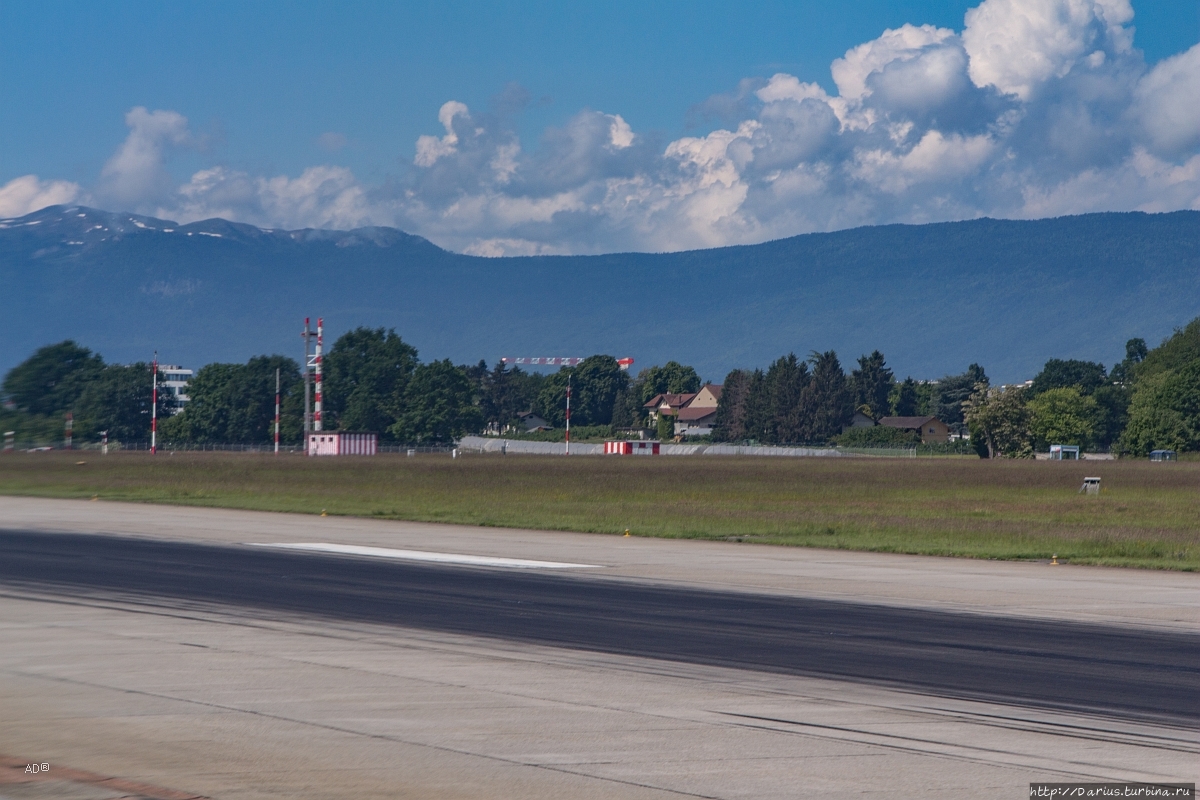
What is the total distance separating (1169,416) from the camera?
132 metres

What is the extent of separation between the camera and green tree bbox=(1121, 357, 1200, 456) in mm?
130125

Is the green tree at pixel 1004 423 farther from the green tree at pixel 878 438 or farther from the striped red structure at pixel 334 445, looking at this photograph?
the striped red structure at pixel 334 445

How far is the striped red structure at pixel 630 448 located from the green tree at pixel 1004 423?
112ft

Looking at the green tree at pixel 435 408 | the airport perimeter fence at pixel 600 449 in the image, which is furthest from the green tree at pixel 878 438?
the green tree at pixel 435 408

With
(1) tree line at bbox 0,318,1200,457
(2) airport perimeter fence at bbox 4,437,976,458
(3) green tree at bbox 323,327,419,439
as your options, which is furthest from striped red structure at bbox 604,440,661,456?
(3) green tree at bbox 323,327,419,439

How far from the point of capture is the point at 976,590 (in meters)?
19.8

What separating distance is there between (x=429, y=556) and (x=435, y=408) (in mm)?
146332

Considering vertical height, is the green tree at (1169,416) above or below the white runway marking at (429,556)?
above

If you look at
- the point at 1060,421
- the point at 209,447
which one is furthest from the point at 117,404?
the point at 1060,421

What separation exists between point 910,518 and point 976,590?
17746 mm

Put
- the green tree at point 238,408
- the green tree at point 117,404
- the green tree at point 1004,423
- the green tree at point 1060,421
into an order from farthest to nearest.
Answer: the green tree at point 238,408
the green tree at point 1060,421
the green tree at point 117,404
the green tree at point 1004,423

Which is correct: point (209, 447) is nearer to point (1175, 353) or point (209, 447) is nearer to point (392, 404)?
point (392, 404)

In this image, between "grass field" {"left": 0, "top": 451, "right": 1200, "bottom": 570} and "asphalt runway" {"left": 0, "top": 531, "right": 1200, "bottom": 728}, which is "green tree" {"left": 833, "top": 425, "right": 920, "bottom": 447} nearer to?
"grass field" {"left": 0, "top": 451, "right": 1200, "bottom": 570}

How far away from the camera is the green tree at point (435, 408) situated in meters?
169
